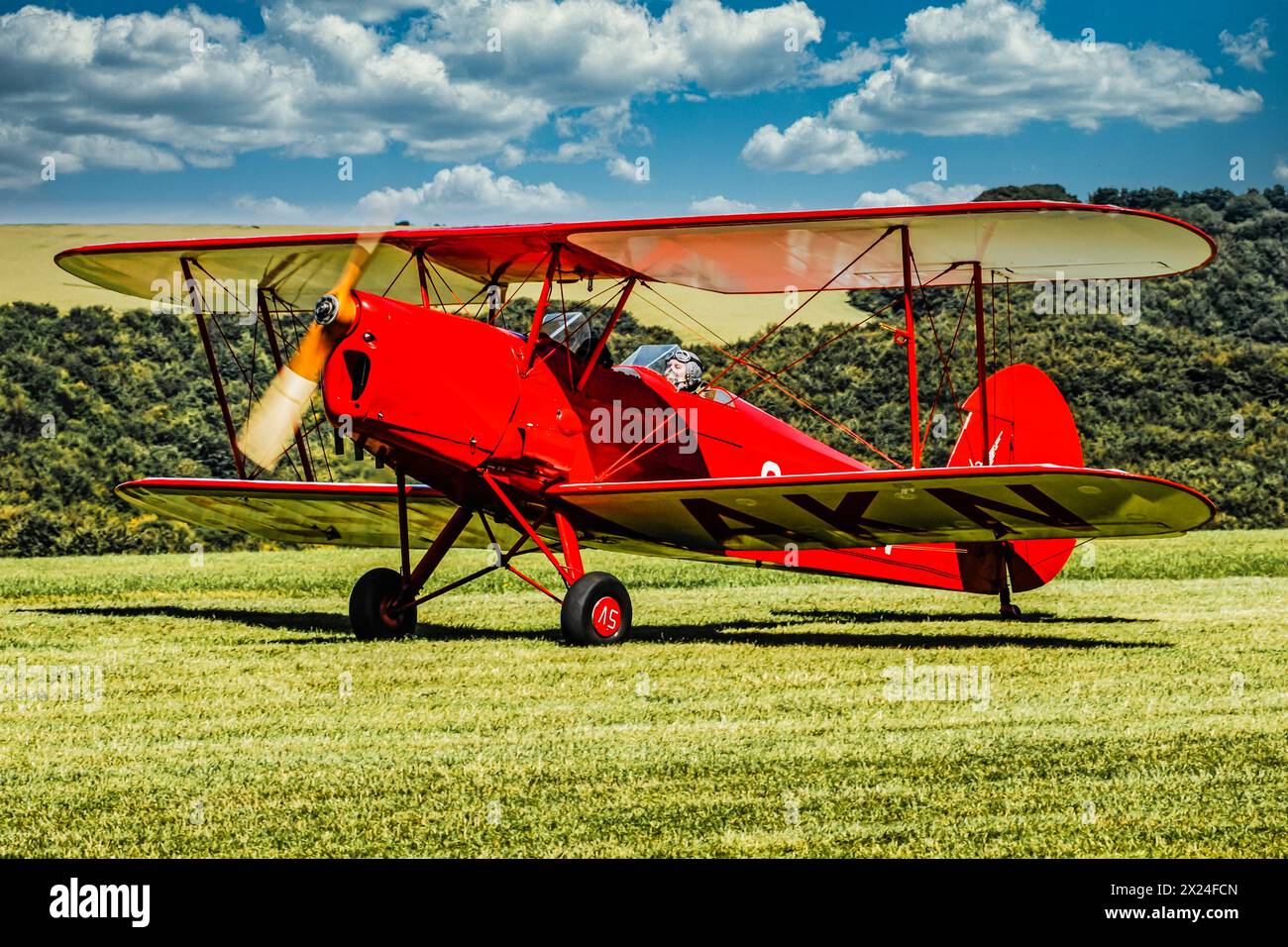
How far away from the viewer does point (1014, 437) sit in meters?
15.2

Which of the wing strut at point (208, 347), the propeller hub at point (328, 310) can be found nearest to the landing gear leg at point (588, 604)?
the propeller hub at point (328, 310)

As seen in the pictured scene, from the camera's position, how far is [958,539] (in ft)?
42.4

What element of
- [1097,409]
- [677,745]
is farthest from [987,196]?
[677,745]

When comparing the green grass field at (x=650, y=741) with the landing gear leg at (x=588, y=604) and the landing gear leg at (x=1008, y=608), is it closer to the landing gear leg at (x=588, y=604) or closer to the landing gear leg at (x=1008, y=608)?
the landing gear leg at (x=588, y=604)

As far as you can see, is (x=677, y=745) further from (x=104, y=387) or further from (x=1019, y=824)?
(x=104, y=387)

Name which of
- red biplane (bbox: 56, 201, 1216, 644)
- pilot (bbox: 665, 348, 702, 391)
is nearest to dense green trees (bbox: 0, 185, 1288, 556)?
red biplane (bbox: 56, 201, 1216, 644)

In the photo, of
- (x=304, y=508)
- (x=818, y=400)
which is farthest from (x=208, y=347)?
(x=818, y=400)

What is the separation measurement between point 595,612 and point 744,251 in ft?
11.2

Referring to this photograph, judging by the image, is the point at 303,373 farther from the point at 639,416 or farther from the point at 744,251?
the point at 744,251

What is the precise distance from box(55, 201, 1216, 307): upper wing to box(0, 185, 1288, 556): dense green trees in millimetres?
20725

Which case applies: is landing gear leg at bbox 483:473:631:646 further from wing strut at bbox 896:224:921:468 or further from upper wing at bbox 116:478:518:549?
wing strut at bbox 896:224:921:468

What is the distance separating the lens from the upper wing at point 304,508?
1446 centimetres

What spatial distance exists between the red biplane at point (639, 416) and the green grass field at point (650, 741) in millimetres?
915
